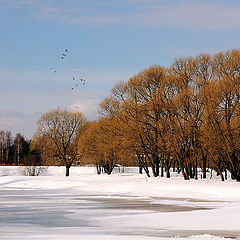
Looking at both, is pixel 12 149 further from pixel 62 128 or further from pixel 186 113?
pixel 186 113

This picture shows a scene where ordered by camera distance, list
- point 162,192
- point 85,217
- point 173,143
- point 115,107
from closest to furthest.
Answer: point 85,217 < point 162,192 < point 173,143 < point 115,107

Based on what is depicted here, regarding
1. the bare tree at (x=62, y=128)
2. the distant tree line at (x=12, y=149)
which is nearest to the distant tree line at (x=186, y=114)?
the bare tree at (x=62, y=128)

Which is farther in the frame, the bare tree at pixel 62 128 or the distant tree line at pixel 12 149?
the distant tree line at pixel 12 149

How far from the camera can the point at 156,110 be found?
140 feet

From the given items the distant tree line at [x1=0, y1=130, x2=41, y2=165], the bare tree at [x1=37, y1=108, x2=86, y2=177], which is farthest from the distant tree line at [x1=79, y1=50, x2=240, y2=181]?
the distant tree line at [x1=0, y1=130, x2=41, y2=165]

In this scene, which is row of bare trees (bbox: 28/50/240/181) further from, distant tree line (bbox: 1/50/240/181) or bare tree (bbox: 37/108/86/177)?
bare tree (bbox: 37/108/86/177)

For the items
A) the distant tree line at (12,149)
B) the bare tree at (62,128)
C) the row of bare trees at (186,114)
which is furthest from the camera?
the distant tree line at (12,149)

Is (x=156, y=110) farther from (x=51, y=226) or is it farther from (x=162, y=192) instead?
(x=51, y=226)

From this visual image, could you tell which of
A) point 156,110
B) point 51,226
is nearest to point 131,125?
point 156,110

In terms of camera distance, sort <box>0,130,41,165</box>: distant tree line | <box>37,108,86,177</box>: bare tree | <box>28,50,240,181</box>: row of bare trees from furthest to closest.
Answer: <box>0,130,41,165</box>: distant tree line, <box>37,108,86,177</box>: bare tree, <box>28,50,240,181</box>: row of bare trees

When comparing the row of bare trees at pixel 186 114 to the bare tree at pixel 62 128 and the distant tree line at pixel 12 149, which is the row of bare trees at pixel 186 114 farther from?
the distant tree line at pixel 12 149

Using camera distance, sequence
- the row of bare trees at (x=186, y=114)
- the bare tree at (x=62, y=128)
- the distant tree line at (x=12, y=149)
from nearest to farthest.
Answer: the row of bare trees at (x=186, y=114), the bare tree at (x=62, y=128), the distant tree line at (x=12, y=149)

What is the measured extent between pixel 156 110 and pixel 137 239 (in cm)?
3094

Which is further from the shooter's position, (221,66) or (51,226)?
(221,66)
